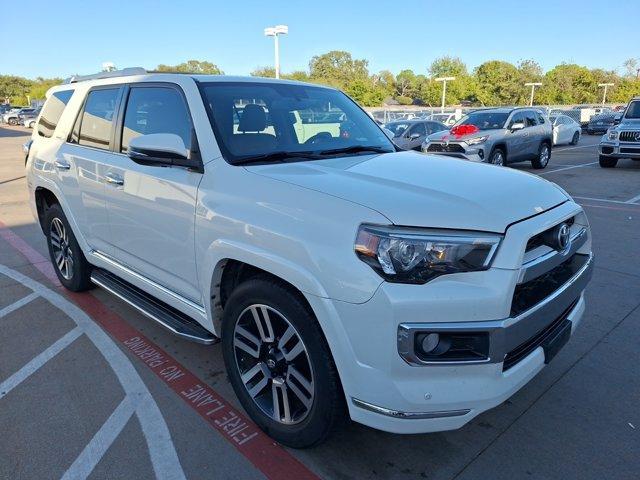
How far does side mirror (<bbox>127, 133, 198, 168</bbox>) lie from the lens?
110 inches

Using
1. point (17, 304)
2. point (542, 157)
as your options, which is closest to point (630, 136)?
point (542, 157)

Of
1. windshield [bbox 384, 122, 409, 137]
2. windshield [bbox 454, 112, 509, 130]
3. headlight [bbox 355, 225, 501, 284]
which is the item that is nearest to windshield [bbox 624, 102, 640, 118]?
windshield [bbox 454, 112, 509, 130]

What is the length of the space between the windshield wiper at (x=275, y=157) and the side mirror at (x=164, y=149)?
30cm

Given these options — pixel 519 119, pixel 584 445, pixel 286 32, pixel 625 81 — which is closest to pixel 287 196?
pixel 584 445

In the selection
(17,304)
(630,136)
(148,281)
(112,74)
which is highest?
(112,74)

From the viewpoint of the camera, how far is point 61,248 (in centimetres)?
484

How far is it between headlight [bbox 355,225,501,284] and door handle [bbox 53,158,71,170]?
3.22 m

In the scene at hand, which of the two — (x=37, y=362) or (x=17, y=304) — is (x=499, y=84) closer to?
(x=17, y=304)

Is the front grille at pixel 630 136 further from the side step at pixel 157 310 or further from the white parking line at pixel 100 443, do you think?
the white parking line at pixel 100 443

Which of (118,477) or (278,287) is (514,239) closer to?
(278,287)

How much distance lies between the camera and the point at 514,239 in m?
2.12

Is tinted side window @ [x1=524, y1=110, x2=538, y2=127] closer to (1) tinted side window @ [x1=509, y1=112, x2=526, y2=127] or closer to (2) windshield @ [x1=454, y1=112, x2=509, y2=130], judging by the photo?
(1) tinted side window @ [x1=509, y1=112, x2=526, y2=127]

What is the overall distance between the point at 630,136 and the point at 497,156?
3940 millimetres

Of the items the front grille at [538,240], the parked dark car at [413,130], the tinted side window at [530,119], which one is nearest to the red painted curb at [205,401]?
the front grille at [538,240]
